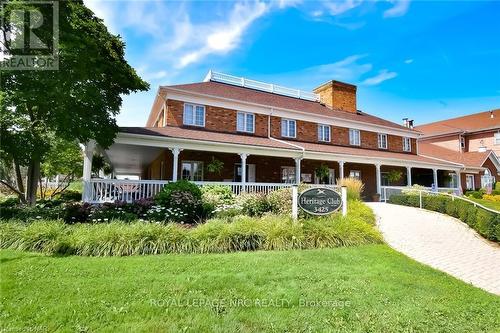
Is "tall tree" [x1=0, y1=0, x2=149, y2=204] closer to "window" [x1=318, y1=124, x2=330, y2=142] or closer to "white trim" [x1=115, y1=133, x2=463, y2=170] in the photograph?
"white trim" [x1=115, y1=133, x2=463, y2=170]

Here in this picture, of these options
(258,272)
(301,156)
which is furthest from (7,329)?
(301,156)

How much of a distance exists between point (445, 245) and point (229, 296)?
8061 millimetres

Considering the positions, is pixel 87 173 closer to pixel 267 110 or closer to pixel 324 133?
pixel 267 110

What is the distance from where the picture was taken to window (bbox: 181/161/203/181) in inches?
707

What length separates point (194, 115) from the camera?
60.3 feet

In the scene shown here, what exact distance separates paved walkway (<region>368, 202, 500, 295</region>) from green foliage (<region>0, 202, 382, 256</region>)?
1440 mm

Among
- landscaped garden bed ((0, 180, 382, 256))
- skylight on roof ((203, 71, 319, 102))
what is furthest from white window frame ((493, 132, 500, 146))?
landscaped garden bed ((0, 180, 382, 256))

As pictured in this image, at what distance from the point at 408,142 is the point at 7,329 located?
98.4 ft

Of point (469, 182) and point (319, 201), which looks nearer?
point (319, 201)

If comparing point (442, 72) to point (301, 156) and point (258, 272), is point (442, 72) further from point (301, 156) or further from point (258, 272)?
point (258, 272)

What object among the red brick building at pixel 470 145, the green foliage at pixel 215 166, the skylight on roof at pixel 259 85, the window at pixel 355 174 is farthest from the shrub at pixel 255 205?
the red brick building at pixel 470 145

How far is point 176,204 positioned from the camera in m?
11.4

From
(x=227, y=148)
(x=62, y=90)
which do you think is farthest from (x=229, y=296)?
(x=227, y=148)

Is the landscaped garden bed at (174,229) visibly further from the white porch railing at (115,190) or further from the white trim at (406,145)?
the white trim at (406,145)
